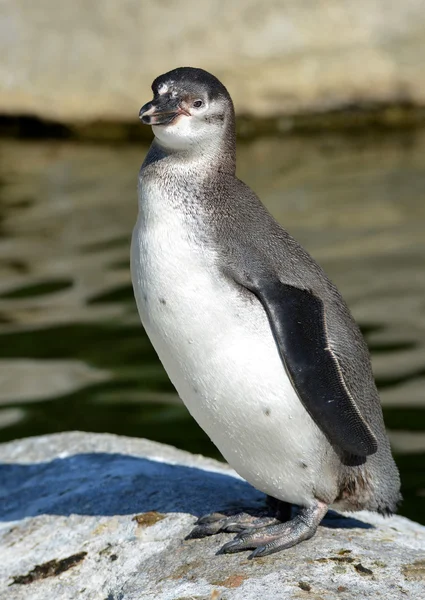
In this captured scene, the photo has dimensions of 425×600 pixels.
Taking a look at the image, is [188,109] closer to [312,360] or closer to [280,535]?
[312,360]

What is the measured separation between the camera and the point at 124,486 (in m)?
4.27

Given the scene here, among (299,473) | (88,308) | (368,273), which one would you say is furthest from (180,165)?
(368,273)

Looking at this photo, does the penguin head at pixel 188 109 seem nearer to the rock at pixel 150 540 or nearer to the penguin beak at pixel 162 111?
the penguin beak at pixel 162 111

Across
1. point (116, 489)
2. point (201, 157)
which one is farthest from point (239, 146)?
point (201, 157)

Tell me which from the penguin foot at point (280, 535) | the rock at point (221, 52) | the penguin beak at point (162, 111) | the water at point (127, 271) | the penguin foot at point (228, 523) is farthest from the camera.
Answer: the rock at point (221, 52)

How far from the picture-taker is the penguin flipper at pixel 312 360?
3.41 m

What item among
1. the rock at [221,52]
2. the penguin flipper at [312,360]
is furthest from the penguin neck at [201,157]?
the rock at [221,52]

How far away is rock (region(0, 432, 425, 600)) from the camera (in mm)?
3404

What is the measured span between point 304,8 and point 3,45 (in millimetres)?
3191

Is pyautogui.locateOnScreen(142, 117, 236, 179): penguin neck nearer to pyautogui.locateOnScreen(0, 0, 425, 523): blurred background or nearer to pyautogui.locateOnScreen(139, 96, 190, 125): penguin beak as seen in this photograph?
pyautogui.locateOnScreen(139, 96, 190, 125): penguin beak

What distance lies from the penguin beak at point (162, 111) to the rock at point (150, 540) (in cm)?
136

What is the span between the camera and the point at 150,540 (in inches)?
150

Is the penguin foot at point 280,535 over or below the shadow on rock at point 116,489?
below

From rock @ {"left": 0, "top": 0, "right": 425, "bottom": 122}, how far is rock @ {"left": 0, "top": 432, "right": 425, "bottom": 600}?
7588mm
